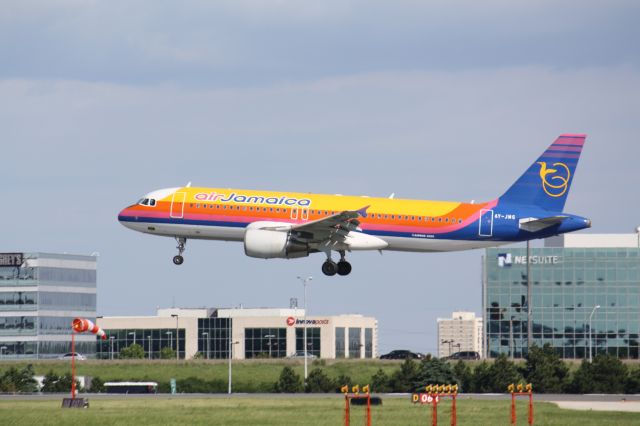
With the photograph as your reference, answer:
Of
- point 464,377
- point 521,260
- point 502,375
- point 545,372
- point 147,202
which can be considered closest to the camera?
point 147,202

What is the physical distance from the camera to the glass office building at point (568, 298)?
170375mm

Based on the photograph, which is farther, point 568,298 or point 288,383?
point 568,298

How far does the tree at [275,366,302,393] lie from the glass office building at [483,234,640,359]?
2621 inches

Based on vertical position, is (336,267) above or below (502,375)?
above

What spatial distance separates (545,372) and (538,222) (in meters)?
20.8

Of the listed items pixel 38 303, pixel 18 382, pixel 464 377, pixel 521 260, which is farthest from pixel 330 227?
pixel 38 303

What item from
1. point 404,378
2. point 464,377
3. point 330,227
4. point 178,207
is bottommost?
point 404,378

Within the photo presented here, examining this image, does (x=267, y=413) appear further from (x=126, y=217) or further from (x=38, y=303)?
(x=38, y=303)

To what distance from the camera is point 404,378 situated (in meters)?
102

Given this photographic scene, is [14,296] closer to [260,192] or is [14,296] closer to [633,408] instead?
[260,192]

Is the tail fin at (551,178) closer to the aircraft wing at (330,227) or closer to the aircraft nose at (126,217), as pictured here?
the aircraft wing at (330,227)

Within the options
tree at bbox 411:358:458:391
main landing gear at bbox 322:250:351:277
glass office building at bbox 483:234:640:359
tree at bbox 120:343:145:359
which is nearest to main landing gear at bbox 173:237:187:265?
main landing gear at bbox 322:250:351:277

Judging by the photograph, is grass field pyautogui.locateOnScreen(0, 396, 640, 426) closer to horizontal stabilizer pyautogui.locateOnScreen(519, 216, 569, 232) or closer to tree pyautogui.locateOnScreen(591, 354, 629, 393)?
horizontal stabilizer pyautogui.locateOnScreen(519, 216, 569, 232)

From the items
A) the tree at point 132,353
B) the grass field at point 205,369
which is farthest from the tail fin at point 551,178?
the tree at point 132,353
